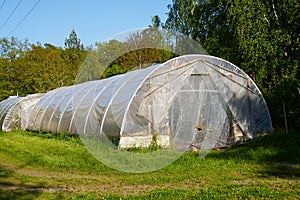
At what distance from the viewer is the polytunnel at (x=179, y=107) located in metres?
12.4

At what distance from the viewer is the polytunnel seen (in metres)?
12.4

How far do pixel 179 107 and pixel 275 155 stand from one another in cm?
402

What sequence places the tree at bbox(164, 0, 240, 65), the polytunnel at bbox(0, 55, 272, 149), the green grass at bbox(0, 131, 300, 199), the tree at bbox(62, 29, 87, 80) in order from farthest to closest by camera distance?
the tree at bbox(62, 29, 87, 80) → the tree at bbox(164, 0, 240, 65) → the polytunnel at bbox(0, 55, 272, 149) → the green grass at bbox(0, 131, 300, 199)

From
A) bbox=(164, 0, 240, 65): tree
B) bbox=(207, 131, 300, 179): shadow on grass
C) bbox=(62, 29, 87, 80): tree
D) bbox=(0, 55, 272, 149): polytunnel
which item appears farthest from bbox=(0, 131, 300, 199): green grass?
bbox=(62, 29, 87, 80): tree

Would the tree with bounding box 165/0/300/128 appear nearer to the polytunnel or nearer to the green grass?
the polytunnel

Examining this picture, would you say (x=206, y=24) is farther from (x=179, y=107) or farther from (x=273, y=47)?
(x=179, y=107)

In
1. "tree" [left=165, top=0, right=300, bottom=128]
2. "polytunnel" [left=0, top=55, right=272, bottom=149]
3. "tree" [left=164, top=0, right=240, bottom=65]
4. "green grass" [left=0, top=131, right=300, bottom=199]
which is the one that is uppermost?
"tree" [left=164, top=0, right=240, bottom=65]

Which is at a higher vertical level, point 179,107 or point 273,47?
point 273,47

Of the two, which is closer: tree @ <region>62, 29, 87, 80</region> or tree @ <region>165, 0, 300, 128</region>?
tree @ <region>165, 0, 300, 128</region>

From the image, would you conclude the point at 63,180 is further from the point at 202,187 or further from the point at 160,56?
the point at 160,56

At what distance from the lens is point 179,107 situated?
13383 mm

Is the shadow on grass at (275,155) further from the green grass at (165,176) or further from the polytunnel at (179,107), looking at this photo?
the polytunnel at (179,107)

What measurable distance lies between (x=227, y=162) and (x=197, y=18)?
18352mm

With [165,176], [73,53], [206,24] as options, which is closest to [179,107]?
[165,176]
